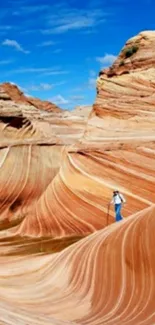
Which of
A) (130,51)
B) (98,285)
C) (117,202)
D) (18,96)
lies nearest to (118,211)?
(117,202)

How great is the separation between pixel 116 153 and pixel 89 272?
816cm

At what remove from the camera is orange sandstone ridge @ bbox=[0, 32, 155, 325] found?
28.2 ft

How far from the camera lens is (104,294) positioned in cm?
902

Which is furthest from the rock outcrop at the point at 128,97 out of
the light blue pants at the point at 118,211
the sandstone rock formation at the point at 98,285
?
the sandstone rock formation at the point at 98,285

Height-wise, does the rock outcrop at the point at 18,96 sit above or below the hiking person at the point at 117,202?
above

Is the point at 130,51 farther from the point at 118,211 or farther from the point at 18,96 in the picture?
the point at 18,96

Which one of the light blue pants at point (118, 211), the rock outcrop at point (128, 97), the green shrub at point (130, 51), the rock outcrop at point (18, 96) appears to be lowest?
the light blue pants at point (118, 211)

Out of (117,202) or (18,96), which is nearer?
(117,202)

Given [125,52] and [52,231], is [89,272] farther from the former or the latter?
[125,52]

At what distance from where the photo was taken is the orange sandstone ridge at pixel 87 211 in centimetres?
859

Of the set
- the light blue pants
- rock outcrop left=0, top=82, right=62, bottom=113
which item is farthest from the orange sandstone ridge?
rock outcrop left=0, top=82, right=62, bottom=113

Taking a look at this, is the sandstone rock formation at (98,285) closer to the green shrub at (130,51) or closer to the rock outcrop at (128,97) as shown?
the rock outcrop at (128,97)

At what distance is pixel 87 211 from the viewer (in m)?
17.2

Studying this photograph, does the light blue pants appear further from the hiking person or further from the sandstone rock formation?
the sandstone rock formation
